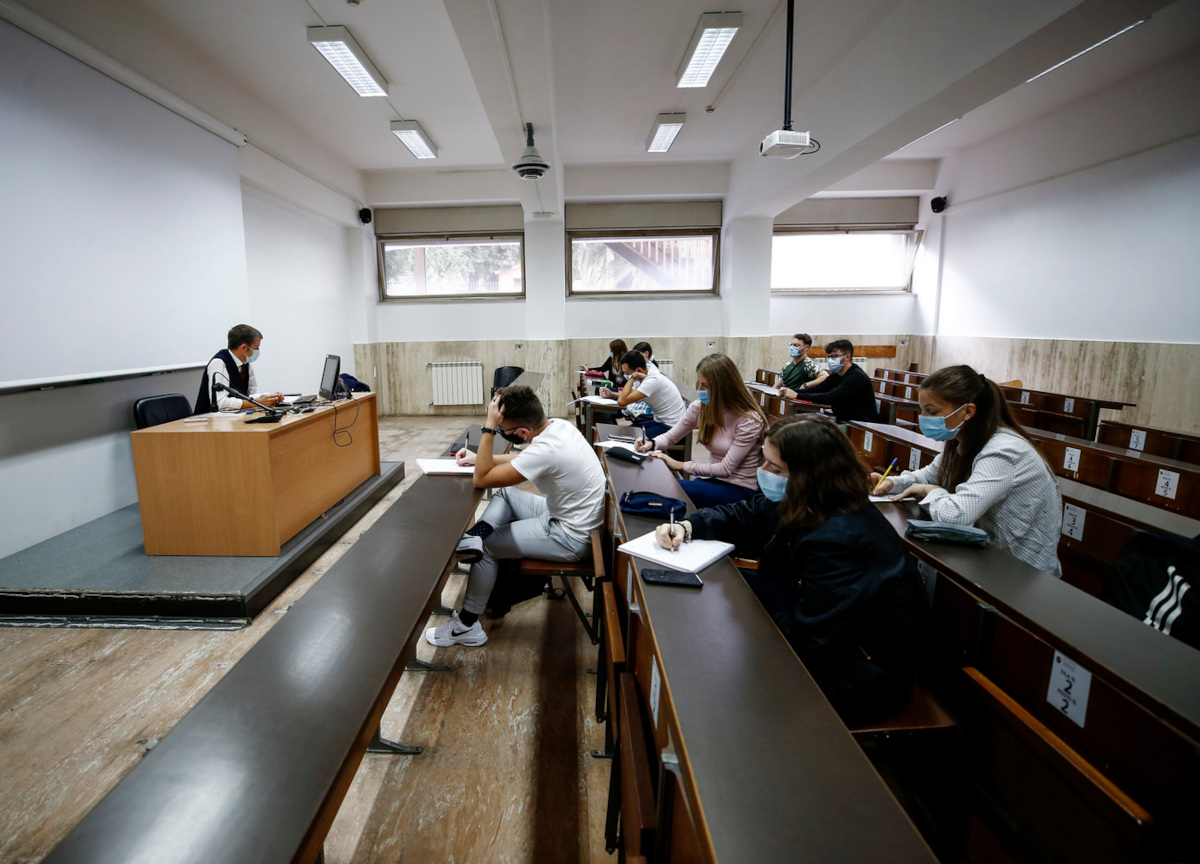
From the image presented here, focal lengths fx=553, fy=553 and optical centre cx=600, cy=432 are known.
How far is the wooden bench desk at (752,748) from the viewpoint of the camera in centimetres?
73

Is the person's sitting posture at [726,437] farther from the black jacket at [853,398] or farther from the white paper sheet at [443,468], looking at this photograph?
the black jacket at [853,398]

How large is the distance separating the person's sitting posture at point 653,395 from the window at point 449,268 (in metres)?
4.20

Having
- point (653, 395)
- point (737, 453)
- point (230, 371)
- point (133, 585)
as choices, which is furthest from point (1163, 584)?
point (230, 371)

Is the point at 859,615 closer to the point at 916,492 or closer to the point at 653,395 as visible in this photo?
the point at 916,492

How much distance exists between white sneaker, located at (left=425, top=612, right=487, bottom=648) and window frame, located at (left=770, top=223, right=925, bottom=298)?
7.21 metres

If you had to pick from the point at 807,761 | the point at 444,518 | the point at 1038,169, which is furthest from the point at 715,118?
the point at 807,761

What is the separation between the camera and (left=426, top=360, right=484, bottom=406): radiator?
8.23m

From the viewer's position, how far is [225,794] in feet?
2.97

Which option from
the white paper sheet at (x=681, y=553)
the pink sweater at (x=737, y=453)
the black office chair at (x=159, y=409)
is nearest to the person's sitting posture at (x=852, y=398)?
the pink sweater at (x=737, y=453)

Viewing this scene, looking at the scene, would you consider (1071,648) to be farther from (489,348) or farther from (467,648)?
(489,348)

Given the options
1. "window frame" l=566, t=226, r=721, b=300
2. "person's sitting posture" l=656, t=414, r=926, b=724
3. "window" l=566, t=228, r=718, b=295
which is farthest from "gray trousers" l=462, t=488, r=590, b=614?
"window" l=566, t=228, r=718, b=295

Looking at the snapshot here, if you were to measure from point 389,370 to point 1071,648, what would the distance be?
329 inches

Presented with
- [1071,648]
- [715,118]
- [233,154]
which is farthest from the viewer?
[715,118]

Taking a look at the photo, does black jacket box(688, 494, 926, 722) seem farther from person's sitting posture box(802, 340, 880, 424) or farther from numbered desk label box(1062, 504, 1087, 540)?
person's sitting posture box(802, 340, 880, 424)
